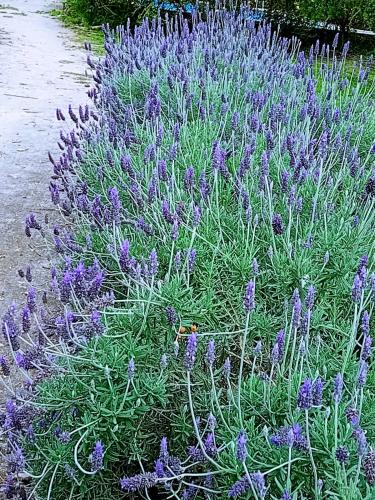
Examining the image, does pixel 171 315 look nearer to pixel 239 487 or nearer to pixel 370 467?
pixel 239 487

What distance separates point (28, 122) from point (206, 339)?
453cm

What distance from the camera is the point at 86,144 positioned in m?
4.09

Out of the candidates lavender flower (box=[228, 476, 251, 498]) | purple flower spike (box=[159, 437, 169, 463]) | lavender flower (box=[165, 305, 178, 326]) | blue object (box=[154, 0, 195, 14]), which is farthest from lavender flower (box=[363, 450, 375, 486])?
blue object (box=[154, 0, 195, 14])

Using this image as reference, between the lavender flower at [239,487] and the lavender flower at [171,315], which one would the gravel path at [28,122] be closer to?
the lavender flower at [171,315]

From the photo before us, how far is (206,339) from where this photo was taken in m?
2.20

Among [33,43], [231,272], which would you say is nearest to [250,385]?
[231,272]

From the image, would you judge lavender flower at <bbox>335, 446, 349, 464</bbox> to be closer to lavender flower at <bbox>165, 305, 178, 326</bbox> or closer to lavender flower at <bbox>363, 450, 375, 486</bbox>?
lavender flower at <bbox>363, 450, 375, 486</bbox>

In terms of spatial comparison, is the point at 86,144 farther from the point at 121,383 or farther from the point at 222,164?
the point at 121,383

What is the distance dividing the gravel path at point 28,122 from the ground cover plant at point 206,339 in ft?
1.55

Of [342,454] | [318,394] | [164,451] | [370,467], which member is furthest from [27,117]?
[370,467]

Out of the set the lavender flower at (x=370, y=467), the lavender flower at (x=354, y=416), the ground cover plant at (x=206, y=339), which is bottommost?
the ground cover plant at (x=206, y=339)

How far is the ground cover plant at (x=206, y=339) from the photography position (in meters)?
1.67

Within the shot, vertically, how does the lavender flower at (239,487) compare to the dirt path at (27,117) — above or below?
above

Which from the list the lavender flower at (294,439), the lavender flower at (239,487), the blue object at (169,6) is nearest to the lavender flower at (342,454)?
the lavender flower at (294,439)
